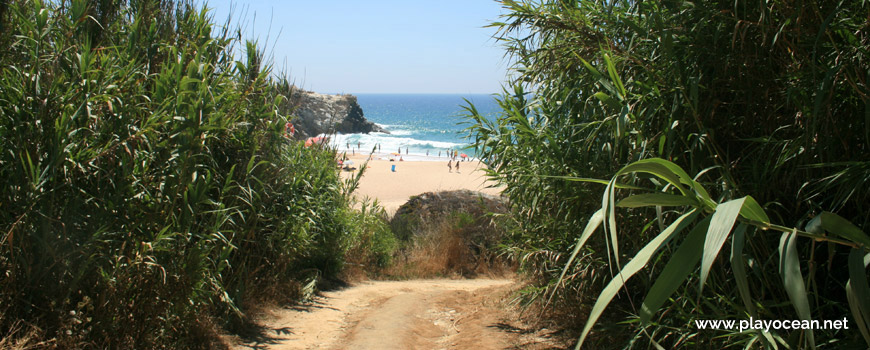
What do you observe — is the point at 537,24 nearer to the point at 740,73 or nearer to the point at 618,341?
the point at 740,73

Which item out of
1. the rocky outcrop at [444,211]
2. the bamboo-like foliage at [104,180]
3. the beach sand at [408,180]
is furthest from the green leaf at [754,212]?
the beach sand at [408,180]

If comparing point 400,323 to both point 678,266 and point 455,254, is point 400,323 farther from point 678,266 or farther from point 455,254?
point 455,254

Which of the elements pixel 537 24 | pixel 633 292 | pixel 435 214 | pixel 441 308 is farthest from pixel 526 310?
pixel 435 214

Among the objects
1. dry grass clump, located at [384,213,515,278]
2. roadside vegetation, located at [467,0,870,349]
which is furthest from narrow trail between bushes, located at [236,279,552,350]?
dry grass clump, located at [384,213,515,278]

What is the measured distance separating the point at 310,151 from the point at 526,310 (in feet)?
12.1

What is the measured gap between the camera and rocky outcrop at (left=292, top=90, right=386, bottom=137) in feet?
25.5

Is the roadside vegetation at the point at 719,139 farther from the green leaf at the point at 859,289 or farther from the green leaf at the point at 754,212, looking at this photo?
the green leaf at the point at 754,212

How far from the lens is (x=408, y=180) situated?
107 ft

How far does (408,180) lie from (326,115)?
17645mm

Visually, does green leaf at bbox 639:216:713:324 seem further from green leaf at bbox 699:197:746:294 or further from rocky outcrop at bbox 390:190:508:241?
rocky outcrop at bbox 390:190:508:241

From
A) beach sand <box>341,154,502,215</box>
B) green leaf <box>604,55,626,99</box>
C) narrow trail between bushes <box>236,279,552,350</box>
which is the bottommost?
beach sand <box>341,154,502,215</box>

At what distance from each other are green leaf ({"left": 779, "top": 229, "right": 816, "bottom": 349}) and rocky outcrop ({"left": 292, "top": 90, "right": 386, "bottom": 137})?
234 inches

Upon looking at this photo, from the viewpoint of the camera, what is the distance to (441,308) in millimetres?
6637

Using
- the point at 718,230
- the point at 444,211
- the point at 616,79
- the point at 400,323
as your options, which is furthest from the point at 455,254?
the point at 718,230
